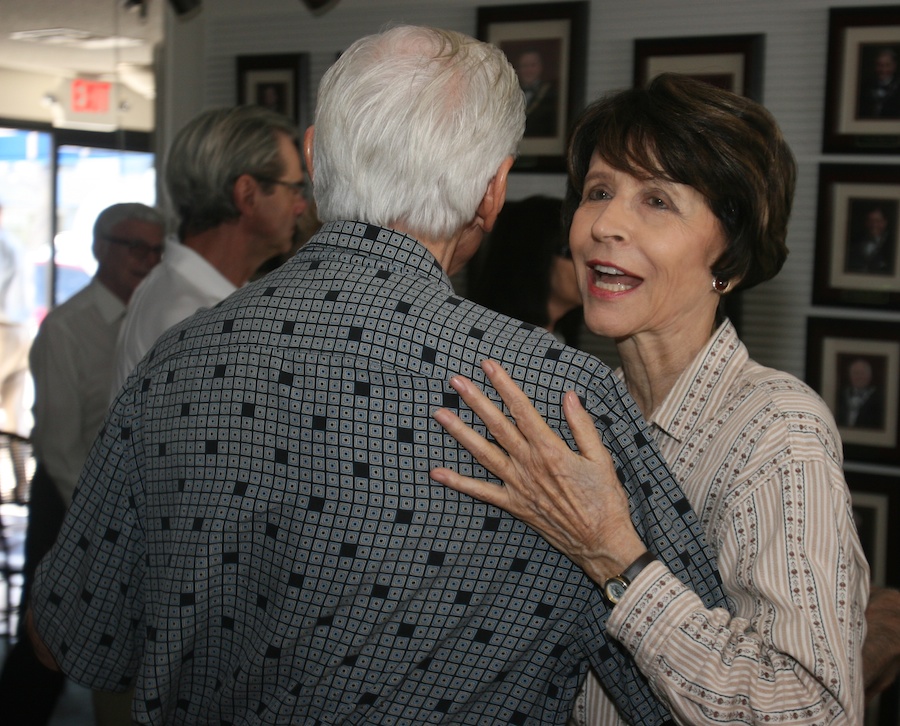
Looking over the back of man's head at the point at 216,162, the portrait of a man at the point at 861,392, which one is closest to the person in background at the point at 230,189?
the back of man's head at the point at 216,162

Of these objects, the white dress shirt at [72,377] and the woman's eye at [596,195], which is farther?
the white dress shirt at [72,377]

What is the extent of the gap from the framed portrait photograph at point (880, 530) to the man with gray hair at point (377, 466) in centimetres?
211

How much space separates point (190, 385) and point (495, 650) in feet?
1.73

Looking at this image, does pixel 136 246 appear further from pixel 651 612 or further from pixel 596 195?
pixel 651 612

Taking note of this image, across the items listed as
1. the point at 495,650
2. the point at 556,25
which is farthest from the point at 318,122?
the point at 556,25

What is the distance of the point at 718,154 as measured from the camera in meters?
1.48

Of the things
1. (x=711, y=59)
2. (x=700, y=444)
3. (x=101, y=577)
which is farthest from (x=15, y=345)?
→ (x=700, y=444)

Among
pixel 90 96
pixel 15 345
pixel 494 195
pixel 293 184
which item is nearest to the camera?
pixel 494 195

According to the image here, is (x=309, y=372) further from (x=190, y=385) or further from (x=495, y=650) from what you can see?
(x=495, y=650)

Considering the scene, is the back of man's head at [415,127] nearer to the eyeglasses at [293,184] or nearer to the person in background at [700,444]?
the person in background at [700,444]

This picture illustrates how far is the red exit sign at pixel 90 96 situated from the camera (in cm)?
368

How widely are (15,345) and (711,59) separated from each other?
2.72 metres

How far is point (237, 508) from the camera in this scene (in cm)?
124

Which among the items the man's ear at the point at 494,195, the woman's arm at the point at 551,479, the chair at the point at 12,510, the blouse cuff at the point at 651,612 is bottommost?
the chair at the point at 12,510
